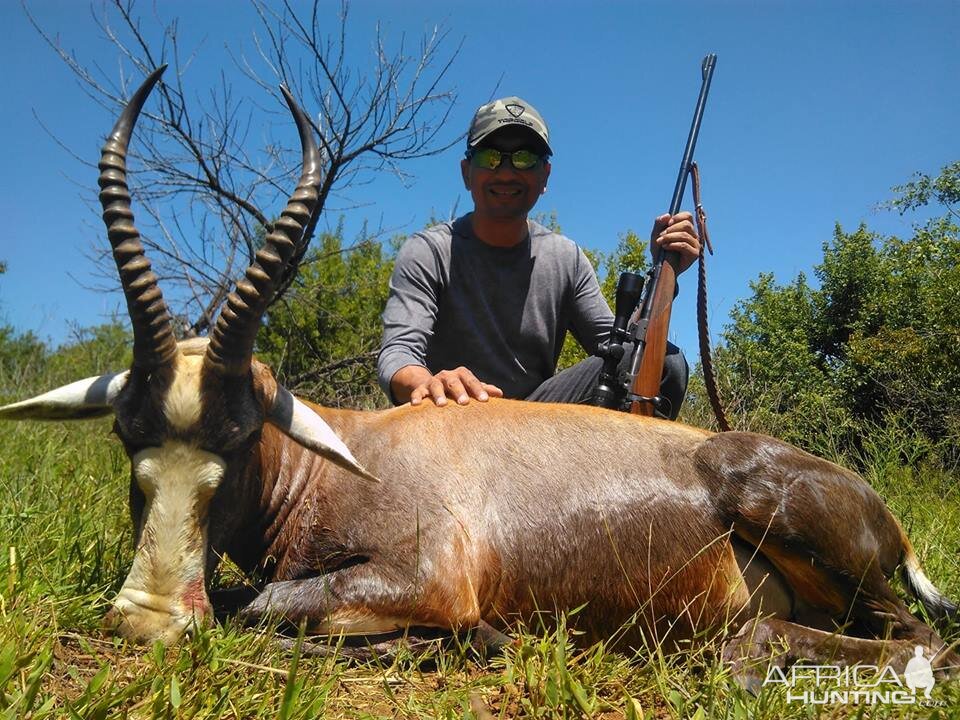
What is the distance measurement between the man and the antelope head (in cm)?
194

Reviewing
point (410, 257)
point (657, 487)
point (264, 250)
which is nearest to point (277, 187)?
point (410, 257)

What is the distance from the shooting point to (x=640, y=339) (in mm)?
4746

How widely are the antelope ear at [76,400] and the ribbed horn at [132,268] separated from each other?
0.70 ft

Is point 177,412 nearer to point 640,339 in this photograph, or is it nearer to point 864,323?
point 640,339

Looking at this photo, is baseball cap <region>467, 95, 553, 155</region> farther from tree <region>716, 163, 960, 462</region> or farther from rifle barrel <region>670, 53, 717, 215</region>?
tree <region>716, 163, 960, 462</region>

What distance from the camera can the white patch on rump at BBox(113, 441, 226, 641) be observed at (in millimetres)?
2490

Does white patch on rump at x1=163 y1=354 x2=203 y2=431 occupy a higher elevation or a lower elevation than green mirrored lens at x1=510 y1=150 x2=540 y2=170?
Result: lower

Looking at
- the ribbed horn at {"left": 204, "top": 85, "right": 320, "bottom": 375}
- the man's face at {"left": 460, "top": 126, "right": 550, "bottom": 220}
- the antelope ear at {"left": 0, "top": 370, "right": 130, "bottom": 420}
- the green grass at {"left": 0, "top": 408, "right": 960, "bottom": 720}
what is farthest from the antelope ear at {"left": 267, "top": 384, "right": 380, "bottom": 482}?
the man's face at {"left": 460, "top": 126, "right": 550, "bottom": 220}

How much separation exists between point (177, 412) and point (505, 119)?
133 inches

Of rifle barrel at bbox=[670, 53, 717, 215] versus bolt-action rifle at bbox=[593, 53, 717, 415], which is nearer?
bolt-action rifle at bbox=[593, 53, 717, 415]

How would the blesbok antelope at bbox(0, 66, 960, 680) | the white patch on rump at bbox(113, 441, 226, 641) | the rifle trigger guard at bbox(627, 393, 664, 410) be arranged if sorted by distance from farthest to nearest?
1. the rifle trigger guard at bbox(627, 393, 664, 410)
2. the blesbok antelope at bbox(0, 66, 960, 680)
3. the white patch on rump at bbox(113, 441, 226, 641)

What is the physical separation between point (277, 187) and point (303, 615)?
7556 mm

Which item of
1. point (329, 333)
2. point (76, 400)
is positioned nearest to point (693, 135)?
point (76, 400)
